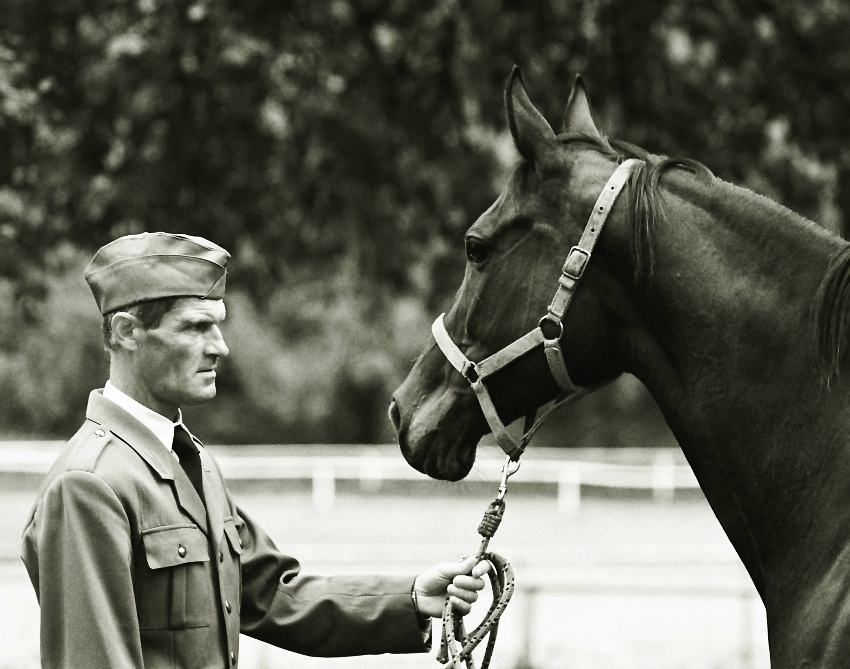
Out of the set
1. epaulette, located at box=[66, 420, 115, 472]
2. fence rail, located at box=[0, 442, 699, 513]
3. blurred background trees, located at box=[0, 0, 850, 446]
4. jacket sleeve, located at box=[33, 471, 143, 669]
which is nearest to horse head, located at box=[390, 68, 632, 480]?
epaulette, located at box=[66, 420, 115, 472]

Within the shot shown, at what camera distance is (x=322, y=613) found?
3.17m

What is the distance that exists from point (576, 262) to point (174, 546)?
3.75 feet

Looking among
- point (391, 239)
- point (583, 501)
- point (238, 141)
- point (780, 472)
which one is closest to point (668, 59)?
point (391, 239)

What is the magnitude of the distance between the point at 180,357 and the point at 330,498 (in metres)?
14.7

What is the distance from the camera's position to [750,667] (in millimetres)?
6793

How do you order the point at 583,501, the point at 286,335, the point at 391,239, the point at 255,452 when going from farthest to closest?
the point at 286,335
the point at 255,452
the point at 583,501
the point at 391,239

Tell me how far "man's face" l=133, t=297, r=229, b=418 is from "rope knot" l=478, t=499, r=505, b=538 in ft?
2.62

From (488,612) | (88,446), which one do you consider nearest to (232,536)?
(88,446)

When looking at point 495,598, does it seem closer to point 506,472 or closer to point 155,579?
point 506,472

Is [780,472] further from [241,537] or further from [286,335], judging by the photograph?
[286,335]

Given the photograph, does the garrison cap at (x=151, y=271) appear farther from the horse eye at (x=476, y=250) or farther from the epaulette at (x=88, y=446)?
the horse eye at (x=476, y=250)

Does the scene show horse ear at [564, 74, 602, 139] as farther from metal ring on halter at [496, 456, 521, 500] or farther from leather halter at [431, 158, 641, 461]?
metal ring on halter at [496, 456, 521, 500]

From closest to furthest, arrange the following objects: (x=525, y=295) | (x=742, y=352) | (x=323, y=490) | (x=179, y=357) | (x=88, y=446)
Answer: (x=88, y=446)
(x=179, y=357)
(x=742, y=352)
(x=525, y=295)
(x=323, y=490)

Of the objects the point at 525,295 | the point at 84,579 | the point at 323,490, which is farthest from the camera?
the point at 323,490
